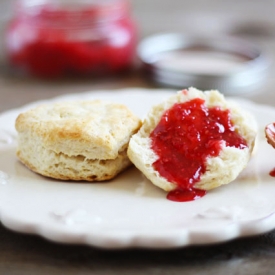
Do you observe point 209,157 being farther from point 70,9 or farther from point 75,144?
point 70,9

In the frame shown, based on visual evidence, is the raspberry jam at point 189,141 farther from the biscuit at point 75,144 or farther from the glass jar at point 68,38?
the glass jar at point 68,38

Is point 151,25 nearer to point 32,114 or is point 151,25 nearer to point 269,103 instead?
point 269,103

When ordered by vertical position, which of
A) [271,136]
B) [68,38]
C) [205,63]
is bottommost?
[205,63]

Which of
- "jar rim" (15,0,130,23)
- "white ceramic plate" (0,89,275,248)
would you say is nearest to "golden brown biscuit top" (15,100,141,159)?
"white ceramic plate" (0,89,275,248)

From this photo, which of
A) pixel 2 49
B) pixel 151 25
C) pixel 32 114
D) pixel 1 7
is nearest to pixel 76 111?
pixel 32 114

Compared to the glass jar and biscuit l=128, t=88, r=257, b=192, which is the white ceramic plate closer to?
biscuit l=128, t=88, r=257, b=192

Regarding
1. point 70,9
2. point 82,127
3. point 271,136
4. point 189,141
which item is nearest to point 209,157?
point 189,141
